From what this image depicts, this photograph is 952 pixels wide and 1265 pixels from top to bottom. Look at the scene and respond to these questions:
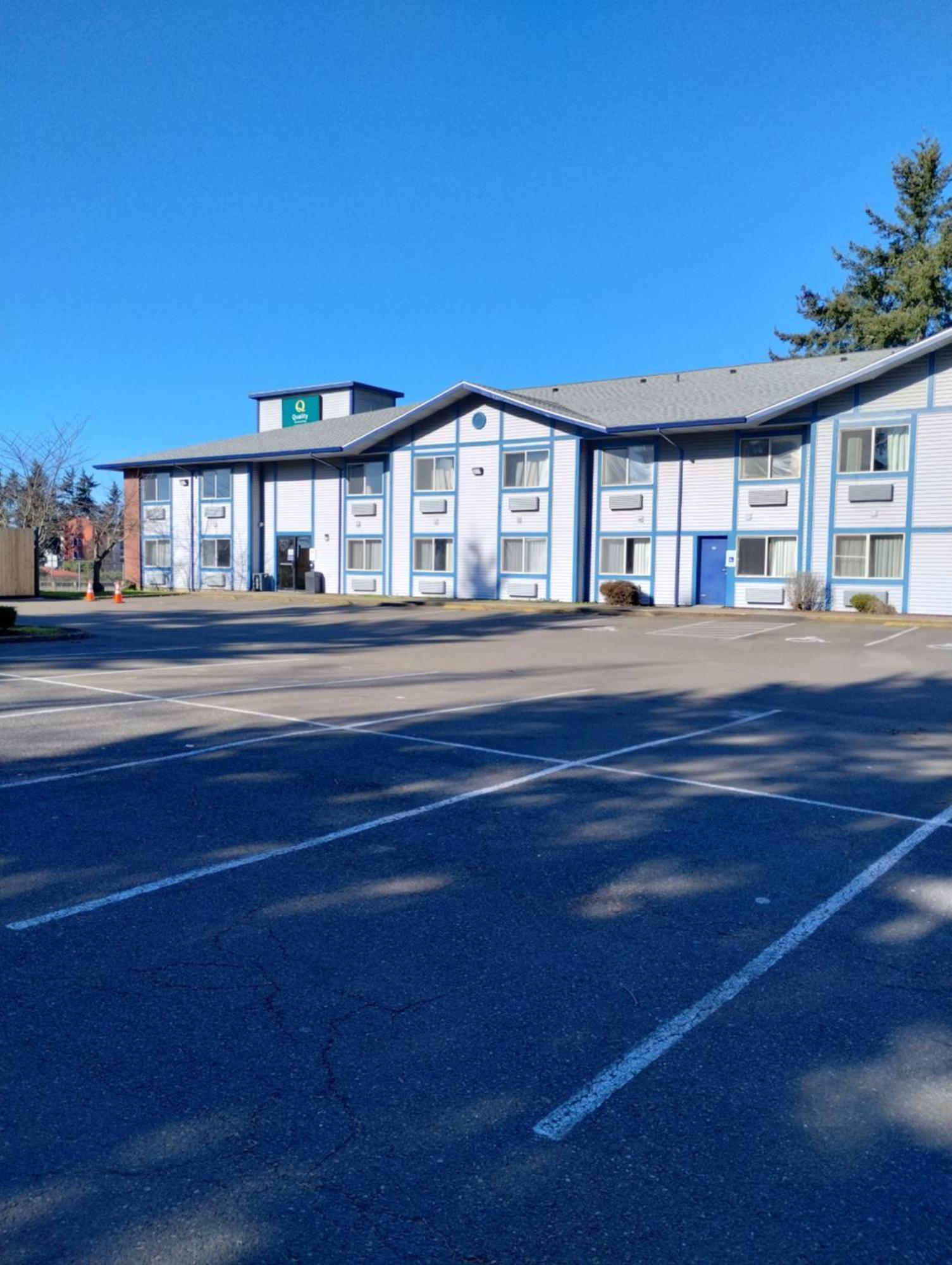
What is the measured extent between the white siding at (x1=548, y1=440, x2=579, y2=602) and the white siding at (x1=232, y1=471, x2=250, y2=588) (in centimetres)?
1465

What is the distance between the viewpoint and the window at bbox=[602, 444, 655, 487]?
3456 centimetres

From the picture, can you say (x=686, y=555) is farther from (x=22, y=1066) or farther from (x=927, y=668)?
(x=22, y=1066)

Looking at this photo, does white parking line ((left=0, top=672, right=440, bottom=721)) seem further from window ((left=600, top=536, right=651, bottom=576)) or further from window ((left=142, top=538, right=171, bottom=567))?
window ((left=142, top=538, right=171, bottom=567))

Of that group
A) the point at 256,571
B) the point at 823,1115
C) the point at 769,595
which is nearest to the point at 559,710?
the point at 823,1115

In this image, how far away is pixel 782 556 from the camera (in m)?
32.5

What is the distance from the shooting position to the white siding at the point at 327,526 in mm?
41719

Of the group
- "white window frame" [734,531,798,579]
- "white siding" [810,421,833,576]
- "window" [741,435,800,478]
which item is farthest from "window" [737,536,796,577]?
"window" [741,435,800,478]

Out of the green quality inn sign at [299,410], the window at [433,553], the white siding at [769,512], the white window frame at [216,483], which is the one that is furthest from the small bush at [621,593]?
the green quality inn sign at [299,410]

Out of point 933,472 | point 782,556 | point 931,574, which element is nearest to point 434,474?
point 782,556

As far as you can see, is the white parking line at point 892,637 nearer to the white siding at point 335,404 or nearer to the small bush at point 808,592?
the small bush at point 808,592

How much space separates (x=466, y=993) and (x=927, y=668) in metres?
15.1

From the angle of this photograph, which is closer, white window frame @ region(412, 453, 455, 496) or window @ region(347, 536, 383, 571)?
white window frame @ region(412, 453, 455, 496)

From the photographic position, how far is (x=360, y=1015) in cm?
403

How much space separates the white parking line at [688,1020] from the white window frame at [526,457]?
30752mm
